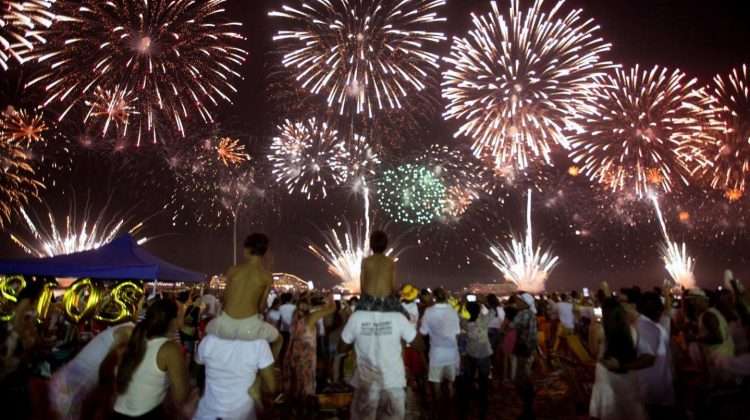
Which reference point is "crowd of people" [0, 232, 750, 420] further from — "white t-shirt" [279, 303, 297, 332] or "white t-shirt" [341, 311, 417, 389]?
"white t-shirt" [279, 303, 297, 332]

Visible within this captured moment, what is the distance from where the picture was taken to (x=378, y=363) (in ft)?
13.4

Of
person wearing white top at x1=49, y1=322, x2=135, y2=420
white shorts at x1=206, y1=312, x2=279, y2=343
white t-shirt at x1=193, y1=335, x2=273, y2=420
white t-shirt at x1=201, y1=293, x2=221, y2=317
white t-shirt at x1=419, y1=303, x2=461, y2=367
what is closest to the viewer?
white t-shirt at x1=193, y1=335, x2=273, y2=420

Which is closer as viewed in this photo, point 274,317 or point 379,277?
point 379,277

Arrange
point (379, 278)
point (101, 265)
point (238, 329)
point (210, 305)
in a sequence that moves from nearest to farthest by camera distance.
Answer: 1. point (238, 329)
2. point (379, 278)
3. point (101, 265)
4. point (210, 305)

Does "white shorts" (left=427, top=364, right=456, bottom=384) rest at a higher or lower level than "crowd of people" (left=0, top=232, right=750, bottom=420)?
lower

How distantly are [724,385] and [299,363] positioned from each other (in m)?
6.73

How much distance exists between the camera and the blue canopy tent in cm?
1228

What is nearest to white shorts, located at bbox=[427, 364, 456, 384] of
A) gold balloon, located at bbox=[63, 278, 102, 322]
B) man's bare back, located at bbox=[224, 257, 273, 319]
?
man's bare back, located at bbox=[224, 257, 273, 319]

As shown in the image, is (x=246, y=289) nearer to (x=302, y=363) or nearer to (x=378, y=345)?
(x=378, y=345)

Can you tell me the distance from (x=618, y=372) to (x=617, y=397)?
9.3 inches

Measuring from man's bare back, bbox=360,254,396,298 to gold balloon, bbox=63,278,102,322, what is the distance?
7961mm

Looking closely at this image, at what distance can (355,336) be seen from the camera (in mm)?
4195

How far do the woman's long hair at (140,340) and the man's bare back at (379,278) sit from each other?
1704 millimetres

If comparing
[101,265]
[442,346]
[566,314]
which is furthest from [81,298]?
[566,314]
